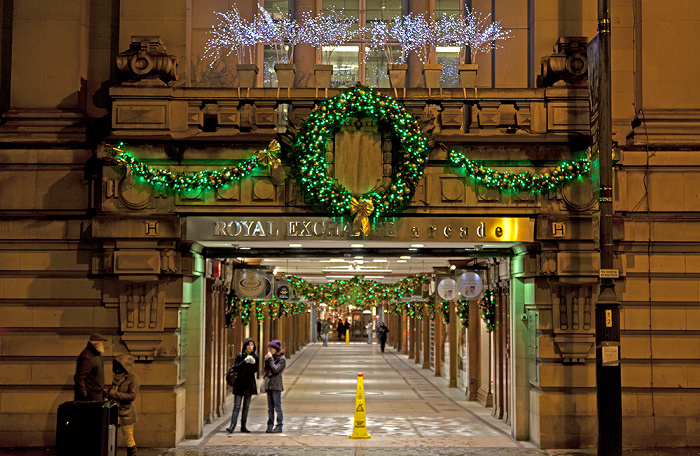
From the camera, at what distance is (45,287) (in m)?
16.4

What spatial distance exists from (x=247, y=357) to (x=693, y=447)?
872 centimetres

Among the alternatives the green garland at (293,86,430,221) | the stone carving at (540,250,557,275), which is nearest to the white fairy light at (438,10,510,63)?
the green garland at (293,86,430,221)

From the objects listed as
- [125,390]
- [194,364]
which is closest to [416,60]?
[194,364]

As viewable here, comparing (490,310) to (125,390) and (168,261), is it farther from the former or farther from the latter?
(125,390)

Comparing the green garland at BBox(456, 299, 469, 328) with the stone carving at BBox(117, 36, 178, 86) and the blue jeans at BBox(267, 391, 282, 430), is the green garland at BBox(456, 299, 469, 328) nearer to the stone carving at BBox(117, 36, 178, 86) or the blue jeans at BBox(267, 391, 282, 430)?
the blue jeans at BBox(267, 391, 282, 430)

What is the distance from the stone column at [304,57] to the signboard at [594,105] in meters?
6.99

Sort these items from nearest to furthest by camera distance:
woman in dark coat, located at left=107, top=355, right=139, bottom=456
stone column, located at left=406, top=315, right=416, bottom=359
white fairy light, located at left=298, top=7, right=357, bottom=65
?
woman in dark coat, located at left=107, top=355, right=139, bottom=456 → white fairy light, located at left=298, top=7, right=357, bottom=65 → stone column, located at left=406, top=315, right=416, bottom=359

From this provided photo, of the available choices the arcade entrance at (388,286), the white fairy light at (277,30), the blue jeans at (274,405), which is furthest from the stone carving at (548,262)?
the white fairy light at (277,30)

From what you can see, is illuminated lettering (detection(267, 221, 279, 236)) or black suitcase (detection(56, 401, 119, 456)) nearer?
black suitcase (detection(56, 401, 119, 456))

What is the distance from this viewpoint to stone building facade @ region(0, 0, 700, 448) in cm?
1584

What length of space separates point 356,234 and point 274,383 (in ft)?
13.9

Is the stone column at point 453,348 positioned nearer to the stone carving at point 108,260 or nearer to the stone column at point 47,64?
the stone carving at point 108,260

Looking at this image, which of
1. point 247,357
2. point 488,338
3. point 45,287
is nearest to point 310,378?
point 488,338

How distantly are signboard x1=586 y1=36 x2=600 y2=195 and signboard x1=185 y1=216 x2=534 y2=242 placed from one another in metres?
1.61
